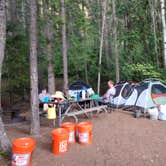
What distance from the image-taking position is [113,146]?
186 inches

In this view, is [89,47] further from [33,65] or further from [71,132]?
[71,132]

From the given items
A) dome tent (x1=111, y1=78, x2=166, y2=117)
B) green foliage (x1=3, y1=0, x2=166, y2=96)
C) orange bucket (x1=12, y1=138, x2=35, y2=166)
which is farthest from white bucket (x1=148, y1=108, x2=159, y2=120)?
orange bucket (x1=12, y1=138, x2=35, y2=166)

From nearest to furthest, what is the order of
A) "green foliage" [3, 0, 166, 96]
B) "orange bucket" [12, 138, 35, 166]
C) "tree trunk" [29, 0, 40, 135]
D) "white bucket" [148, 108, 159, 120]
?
"orange bucket" [12, 138, 35, 166]
"tree trunk" [29, 0, 40, 135]
"white bucket" [148, 108, 159, 120]
"green foliage" [3, 0, 166, 96]

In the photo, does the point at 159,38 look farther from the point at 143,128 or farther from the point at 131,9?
the point at 143,128

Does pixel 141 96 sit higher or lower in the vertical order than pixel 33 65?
lower

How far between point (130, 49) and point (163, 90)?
5630mm

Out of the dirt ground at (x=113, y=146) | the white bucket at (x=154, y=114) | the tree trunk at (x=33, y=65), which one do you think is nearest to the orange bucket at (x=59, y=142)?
the dirt ground at (x=113, y=146)

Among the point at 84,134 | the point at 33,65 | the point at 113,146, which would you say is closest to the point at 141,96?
the point at 113,146

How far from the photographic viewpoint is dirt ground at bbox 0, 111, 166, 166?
4012 millimetres

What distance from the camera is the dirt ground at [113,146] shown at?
401 cm

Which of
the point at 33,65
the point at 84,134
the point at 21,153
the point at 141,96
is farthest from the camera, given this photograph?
the point at 141,96

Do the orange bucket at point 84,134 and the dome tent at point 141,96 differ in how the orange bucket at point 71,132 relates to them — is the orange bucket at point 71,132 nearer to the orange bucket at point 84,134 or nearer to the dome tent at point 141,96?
the orange bucket at point 84,134

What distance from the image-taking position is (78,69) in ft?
50.3

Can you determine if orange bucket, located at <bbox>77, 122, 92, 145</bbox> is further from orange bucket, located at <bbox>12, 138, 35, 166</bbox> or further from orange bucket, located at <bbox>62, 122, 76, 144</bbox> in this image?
orange bucket, located at <bbox>12, 138, 35, 166</bbox>
